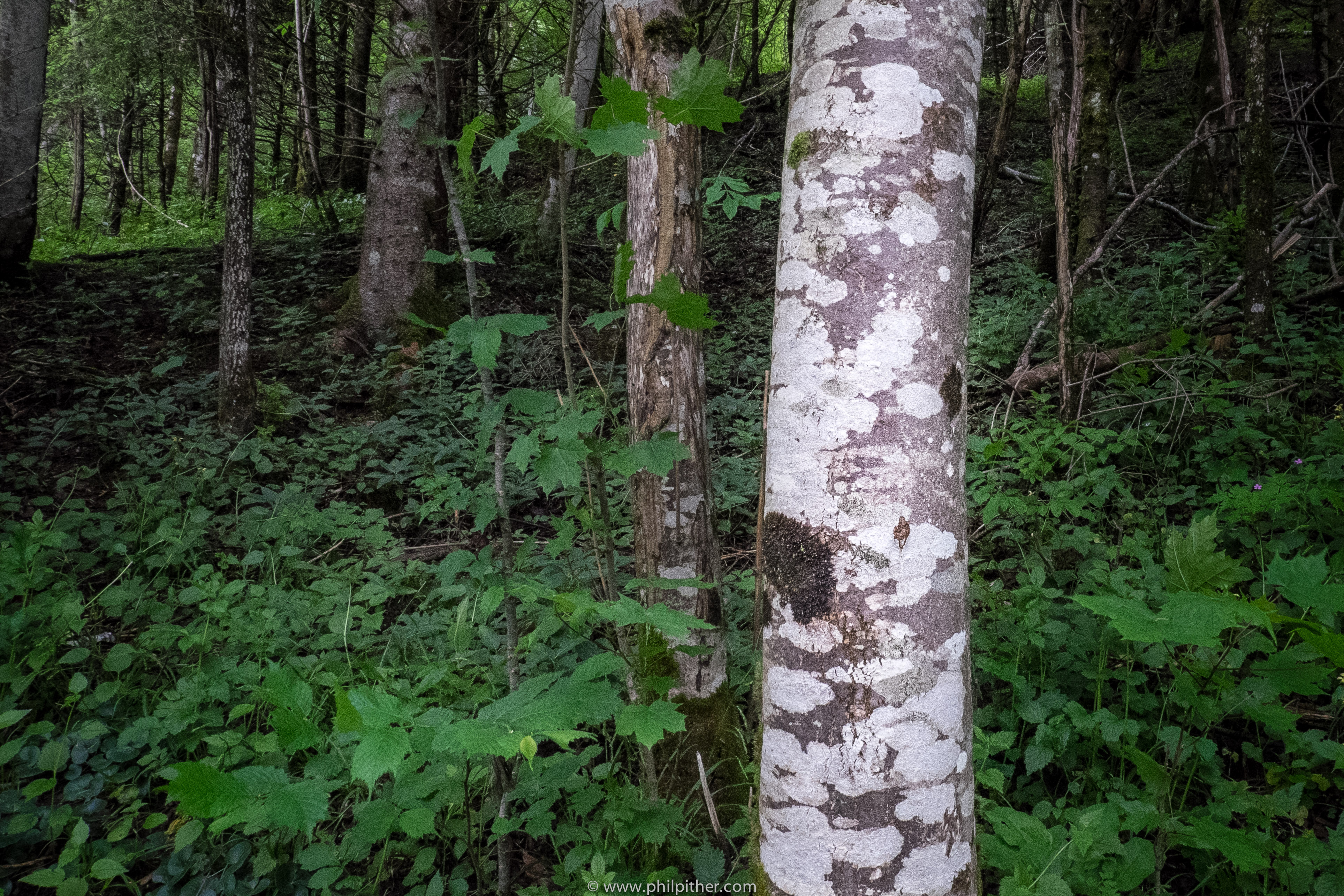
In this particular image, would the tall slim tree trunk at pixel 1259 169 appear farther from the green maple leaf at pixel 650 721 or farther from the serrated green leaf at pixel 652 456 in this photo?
the green maple leaf at pixel 650 721

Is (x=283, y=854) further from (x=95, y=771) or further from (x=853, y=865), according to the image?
(x=853, y=865)

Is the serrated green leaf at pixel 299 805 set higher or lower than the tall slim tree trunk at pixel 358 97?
lower

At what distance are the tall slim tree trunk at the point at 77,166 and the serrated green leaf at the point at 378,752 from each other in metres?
18.5

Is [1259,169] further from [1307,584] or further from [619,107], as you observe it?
[619,107]

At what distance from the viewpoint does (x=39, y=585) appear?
294 cm

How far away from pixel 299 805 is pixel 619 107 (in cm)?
138

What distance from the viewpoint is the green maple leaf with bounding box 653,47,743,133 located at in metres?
1.42

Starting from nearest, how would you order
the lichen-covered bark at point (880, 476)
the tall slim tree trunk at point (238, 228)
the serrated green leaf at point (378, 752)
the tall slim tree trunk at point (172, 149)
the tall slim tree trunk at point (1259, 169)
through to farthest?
the serrated green leaf at point (378, 752) < the lichen-covered bark at point (880, 476) < the tall slim tree trunk at point (1259, 169) < the tall slim tree trunk at point (238, 228) < the tall slim tree trunk at point (172, 149)

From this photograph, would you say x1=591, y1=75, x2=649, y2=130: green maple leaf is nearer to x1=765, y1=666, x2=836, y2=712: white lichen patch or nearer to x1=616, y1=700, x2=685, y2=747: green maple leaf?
x1=765, y1=666, x2=836, y2=712: white lichen patch

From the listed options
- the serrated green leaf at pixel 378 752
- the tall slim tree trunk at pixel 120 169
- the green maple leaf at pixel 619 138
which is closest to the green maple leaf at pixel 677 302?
the green maple leaf at pixel 619 138

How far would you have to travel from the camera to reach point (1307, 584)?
62.1 inches

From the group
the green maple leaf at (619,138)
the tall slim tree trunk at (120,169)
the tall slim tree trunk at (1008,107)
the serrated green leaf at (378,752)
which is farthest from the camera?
the tall slim tree trunk at (120,169)

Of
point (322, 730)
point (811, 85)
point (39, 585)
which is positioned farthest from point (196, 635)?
point (811, 85)

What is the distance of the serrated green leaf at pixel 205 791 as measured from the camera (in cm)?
105
